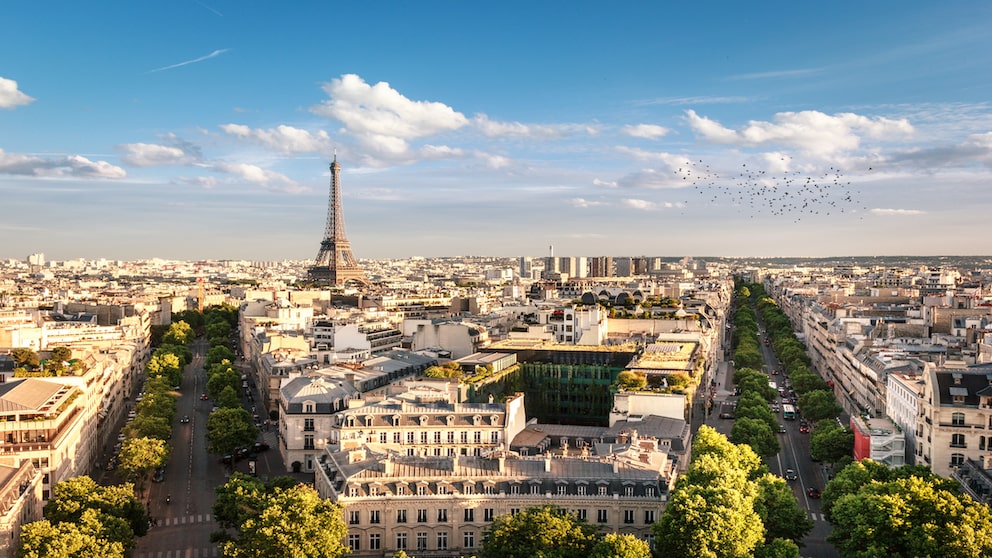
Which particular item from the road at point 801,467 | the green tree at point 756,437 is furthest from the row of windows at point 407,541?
the green tree at point 756,437

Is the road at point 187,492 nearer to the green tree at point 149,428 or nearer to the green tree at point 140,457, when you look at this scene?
the green tree at point 140,457

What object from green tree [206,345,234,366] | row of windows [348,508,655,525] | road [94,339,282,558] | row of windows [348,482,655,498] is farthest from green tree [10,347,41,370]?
row of windows [348,482,655,498]

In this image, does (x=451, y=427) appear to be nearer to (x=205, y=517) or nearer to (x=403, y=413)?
(x=403, y=413)

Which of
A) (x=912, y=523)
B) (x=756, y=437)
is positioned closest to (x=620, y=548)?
(x=912, y=523)

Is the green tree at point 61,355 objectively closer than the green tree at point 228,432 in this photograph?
No

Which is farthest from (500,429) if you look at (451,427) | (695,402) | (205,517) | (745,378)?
(745,378)

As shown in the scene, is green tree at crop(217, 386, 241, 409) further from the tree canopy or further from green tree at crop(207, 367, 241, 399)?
the tree canopy
